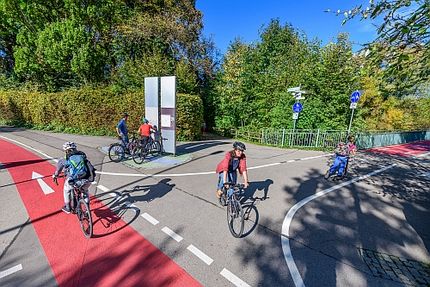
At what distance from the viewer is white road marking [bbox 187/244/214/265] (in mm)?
3613

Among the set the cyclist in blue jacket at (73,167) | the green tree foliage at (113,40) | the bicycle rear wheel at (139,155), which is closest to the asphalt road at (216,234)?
the cyclist in blue jacket at (73,167)

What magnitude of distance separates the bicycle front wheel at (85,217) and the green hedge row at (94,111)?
36.8ft

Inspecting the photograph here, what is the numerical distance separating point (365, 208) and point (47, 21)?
26.0m

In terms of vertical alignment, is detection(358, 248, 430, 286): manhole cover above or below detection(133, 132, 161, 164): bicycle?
below

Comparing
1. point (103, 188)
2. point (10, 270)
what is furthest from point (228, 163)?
point (103, 188)

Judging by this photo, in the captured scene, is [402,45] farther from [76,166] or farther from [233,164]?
[76,166]

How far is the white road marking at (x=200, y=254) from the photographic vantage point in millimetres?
3613

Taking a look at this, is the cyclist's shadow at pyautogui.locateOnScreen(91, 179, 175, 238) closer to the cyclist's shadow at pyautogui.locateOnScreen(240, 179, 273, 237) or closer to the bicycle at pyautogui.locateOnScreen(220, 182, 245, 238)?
the bicycle at pyautogui.locateOnScreen(220, 182, 245, 238)

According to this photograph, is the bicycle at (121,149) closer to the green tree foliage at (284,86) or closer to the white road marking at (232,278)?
the white road marking at (232,278)

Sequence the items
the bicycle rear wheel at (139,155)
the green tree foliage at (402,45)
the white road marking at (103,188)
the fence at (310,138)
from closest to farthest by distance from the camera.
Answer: the green tree foliage at (402,45) < the white road marking at (103,188) < the bicycle rear wheel at (139,155) < the fence at (310,138)

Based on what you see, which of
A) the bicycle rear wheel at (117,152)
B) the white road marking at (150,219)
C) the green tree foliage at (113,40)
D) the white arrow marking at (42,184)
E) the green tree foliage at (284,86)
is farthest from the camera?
the green tree foliage at (113,40)

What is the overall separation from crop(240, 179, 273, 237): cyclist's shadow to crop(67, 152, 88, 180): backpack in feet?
10.7

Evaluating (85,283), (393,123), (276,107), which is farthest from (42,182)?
(393,123)

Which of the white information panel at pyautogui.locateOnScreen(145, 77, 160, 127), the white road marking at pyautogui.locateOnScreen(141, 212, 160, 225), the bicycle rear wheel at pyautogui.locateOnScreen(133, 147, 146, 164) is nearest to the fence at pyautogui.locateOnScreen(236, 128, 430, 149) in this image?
the white information panel at pyautogui.locateOnScreen(145, 77, 160, 127)
